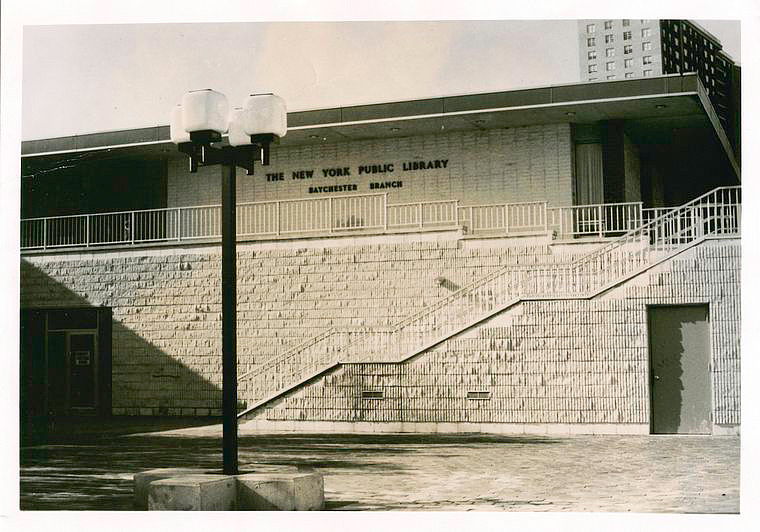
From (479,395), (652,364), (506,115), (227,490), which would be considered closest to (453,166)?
(506,115)

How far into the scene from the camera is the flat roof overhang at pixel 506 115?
12078 millimetres

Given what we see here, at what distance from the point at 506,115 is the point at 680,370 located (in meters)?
3.89

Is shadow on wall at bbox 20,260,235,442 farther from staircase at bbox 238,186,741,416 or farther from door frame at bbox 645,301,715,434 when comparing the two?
Result: door frame at bbox 645,301,715,434

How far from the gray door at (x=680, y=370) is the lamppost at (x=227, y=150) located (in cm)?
580

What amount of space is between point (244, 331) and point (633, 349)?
5.00m

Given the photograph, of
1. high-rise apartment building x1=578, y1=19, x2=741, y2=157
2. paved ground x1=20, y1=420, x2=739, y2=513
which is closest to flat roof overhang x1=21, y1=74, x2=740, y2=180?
high-rise apartment building x1=578, y1=19, x2=741, y2=157

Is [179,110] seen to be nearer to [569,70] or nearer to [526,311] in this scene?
[569,70]

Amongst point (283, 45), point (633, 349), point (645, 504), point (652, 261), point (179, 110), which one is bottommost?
point (645, 504)

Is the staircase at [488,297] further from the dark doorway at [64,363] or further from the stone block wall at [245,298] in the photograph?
the dark doorway at [64,363]

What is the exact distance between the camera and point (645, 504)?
838cm

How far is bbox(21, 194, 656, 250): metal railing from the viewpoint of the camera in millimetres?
12477

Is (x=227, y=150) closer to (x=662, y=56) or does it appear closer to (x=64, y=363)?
(x=64, y=363)

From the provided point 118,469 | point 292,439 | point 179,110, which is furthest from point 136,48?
point 292,439

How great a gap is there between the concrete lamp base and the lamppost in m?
0.21
